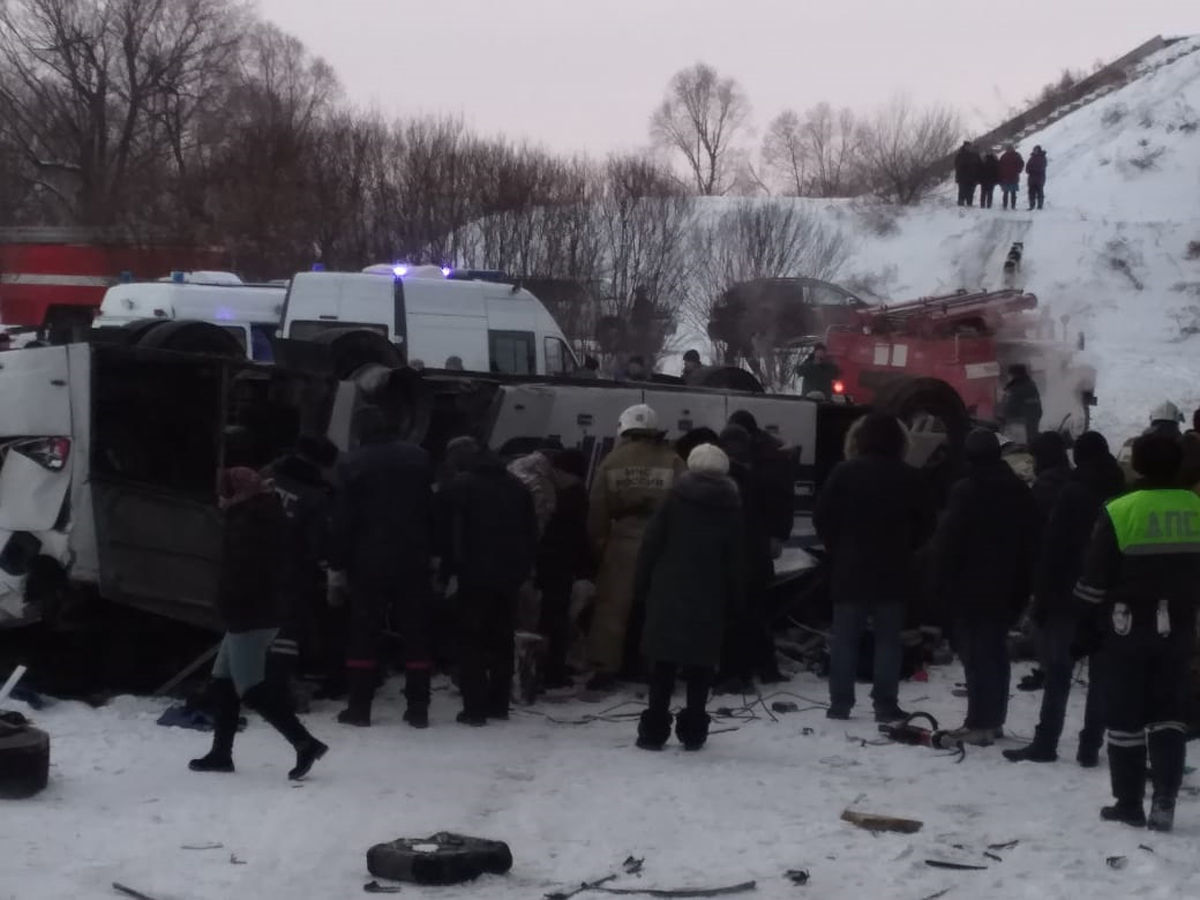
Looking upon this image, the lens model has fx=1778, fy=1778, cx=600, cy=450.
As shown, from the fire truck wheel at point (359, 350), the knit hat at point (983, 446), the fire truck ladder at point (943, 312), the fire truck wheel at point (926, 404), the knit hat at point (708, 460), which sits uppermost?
the fire truck ladder at point (943, 312)

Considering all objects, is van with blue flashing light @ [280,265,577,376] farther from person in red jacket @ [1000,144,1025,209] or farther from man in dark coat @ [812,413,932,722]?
person in red jacket @ [1000,144,1025,209]

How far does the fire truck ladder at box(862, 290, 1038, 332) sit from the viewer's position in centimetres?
2433

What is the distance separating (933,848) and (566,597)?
13.5 feet

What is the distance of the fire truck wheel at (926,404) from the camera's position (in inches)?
611

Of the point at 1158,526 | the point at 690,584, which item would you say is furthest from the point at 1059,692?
the point at 690,584

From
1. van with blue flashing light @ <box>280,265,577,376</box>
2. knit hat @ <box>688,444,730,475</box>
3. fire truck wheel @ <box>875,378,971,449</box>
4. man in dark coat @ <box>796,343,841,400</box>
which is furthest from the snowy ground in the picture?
man in dark coat @ <box>796,343,841,400</box>

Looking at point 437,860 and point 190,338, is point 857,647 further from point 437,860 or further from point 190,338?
point 190,338

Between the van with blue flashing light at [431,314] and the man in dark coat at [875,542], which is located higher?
the van with blue flashing light at [431,314]

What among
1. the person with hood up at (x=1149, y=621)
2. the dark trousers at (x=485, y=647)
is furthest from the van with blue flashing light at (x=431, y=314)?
the person with hood up at (x=1149, y=621)

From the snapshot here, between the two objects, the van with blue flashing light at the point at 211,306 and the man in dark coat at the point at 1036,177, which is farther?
the man in dark coat at the point at 1036,177

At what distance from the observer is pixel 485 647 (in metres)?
10.1

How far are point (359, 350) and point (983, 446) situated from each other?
4961 millimetres

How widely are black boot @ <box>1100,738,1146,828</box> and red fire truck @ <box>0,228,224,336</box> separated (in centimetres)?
2561

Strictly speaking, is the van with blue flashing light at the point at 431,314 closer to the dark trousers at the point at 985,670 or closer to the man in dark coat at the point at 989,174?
the dark trousers at the point at 985,670
